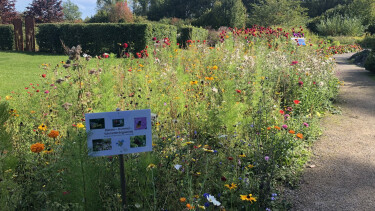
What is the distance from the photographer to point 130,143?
2010mm

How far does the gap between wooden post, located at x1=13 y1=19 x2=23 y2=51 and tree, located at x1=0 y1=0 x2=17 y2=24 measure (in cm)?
992

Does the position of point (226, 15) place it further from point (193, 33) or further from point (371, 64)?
point (371, 64)

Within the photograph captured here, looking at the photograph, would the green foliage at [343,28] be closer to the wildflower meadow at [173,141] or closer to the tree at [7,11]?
the wildflower meadow at [173,141]

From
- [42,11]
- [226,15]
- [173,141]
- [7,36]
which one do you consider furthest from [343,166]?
[42,11]

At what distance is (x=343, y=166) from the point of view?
3432mm

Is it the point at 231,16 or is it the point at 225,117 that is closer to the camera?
the point at 225,117

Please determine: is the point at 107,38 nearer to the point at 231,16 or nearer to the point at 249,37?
the point at 249,37

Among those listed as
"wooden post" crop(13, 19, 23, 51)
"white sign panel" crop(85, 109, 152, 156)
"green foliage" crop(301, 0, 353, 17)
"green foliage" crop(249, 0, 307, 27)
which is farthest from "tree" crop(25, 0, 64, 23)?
"white sign panel" crop(85, 109, 152, 156)

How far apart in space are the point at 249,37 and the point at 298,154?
22.3ft

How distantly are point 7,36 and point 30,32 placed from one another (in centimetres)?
191

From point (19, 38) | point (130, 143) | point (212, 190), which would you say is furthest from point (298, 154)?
point (19, 38)

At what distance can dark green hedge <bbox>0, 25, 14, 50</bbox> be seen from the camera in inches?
643

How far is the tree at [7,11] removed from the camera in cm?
2444

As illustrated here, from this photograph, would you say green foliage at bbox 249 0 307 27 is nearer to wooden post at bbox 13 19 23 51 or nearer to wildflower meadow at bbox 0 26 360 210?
wooden post at bbox 13 19 23 51
